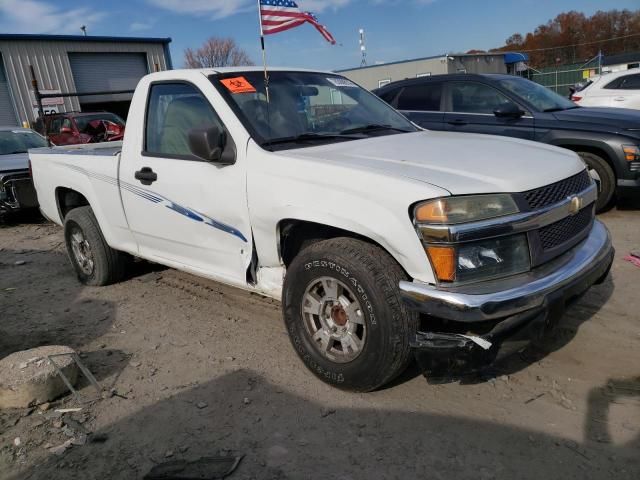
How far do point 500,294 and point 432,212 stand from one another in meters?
0.49

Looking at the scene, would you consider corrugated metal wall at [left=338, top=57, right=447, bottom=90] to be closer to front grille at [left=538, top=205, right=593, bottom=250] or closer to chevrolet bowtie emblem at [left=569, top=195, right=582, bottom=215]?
front grille at [left=538, top=205, right=593, bottom=250]

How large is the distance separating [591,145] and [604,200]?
2.25 feet

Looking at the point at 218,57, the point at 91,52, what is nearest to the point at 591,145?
the point at 91,52

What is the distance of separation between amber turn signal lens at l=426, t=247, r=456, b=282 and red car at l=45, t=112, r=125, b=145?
1132cm

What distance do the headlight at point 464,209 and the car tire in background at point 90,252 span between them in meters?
3.52

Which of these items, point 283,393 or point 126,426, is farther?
point 283,393

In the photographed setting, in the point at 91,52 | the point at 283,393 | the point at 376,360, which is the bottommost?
the point at 283,393

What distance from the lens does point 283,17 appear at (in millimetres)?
4441

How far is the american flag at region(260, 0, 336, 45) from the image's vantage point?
13.9 ft

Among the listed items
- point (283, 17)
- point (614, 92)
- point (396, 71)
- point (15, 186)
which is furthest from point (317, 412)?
point (396, 71)

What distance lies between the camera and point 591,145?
6.15 metres

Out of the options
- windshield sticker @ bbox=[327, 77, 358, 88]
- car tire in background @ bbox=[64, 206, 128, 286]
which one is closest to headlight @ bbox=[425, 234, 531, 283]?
windshield sticker @ bbox=[327, 77, 358, 88]

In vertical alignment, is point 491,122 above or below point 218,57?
below

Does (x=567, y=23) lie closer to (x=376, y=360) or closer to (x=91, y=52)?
(x=91, y=52)
